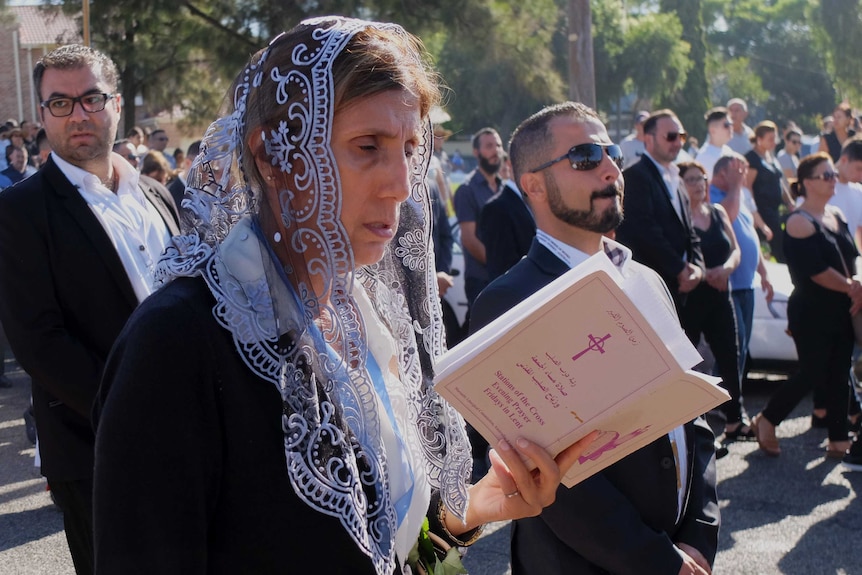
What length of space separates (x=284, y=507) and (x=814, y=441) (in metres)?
6.52

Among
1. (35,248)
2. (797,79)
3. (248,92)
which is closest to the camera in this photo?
(248,92)

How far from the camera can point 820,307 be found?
6961 mm

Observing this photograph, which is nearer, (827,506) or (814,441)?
(827,506)

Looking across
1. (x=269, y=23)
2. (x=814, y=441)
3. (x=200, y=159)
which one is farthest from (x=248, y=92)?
(x=269, y=23)

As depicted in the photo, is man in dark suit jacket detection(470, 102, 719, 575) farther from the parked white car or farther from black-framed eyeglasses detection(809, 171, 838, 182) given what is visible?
the parked white car

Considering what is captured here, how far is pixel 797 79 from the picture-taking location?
8238cm

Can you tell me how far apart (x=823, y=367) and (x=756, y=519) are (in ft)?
5.56

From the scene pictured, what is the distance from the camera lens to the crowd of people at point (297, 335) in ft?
5.06

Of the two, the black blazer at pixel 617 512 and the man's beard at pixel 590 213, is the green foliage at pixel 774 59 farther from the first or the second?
the black blazer at pixel 617 512

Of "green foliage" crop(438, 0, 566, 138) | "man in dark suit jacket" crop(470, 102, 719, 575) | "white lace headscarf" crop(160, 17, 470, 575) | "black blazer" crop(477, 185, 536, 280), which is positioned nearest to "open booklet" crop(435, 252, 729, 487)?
"white lace headscarf" crop(160, 17, 470, 575)

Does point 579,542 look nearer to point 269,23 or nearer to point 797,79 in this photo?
point 269,23

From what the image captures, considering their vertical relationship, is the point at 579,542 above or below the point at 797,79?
above

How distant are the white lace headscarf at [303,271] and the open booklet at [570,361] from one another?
201 millimetres

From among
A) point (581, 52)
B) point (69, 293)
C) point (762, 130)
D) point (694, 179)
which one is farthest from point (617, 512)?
point (581, 52)
